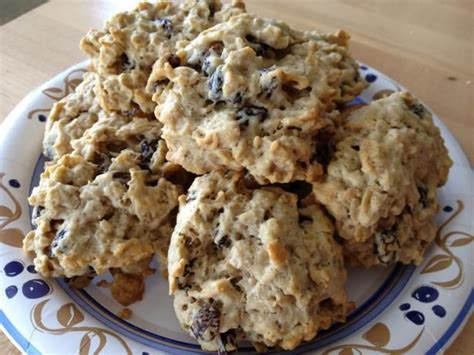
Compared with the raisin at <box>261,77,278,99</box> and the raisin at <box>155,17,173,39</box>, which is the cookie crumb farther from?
the raisin at <box>155,17,173,39</box>

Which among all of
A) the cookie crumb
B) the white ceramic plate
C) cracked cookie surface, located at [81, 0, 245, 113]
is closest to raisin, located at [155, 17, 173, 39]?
cracked cookie surface, located at [81, 0, 245, 113]

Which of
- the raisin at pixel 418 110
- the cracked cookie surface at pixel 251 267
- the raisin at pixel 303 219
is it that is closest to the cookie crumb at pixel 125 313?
the cracked cookie surface at pixel 251 267

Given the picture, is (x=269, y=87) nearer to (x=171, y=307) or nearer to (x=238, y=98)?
(x=238, y=98)

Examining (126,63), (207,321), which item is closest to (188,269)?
(207,321)

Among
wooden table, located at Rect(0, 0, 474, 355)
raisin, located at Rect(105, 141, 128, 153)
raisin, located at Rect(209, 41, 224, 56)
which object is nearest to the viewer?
raisin, located at Rect(209, 41, 224, 56)

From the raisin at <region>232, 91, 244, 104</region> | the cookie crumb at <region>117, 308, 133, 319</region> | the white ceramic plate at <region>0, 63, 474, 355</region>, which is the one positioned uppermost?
the raisin at <region>232, 91, 244, 104</region>

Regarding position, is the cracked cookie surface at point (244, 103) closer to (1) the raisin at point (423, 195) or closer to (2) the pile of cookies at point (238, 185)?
(2) the pile of cookies at point (238, 185)

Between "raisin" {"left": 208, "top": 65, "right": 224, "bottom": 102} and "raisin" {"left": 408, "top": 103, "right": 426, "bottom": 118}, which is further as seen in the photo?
A: "raisin" {"left": 408, "top": 103, "right": 426, "bottom": 118}
